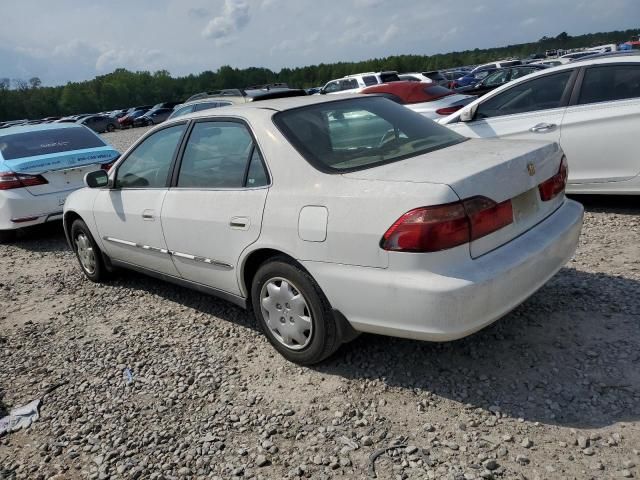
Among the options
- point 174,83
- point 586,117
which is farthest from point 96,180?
point 174,83

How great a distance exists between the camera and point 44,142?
724cm

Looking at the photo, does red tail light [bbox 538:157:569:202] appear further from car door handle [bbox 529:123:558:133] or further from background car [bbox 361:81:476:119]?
background car [bbox 361:81:476:119]

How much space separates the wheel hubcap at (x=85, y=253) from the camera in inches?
205

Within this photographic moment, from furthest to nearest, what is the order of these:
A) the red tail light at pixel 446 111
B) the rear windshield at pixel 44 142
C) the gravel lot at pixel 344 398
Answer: the red tail light at pixel 446 111, the rear windshield at pixel 44 142, the gravel lot at pixel 344 398

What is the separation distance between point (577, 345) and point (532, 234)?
2.50 ft

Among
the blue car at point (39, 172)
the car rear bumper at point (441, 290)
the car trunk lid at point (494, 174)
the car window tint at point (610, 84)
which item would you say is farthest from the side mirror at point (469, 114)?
the blue car at point (39, 172)

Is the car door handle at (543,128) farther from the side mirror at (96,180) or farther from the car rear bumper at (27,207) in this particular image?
the car rear bumper at (27,207)

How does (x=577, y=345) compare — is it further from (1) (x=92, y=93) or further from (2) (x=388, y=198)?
(1) (x=92, y=93)

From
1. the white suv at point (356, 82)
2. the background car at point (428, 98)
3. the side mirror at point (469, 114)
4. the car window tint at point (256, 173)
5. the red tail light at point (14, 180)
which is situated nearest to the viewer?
the car window tint at point (256, 173)

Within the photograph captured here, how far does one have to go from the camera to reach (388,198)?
259cm

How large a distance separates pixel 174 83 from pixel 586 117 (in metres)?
94.2

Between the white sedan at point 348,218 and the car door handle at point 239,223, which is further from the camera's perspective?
the car door handle at point 239,223

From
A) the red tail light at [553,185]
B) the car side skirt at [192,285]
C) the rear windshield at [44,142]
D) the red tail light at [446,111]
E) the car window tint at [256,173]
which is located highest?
the rear windshield at [44,142]

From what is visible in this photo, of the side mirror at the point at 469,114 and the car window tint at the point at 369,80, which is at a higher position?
the car window tint at the point at 369,80
